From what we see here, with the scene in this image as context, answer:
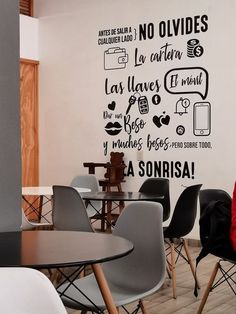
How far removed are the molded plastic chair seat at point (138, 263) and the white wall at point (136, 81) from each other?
389 centimetres

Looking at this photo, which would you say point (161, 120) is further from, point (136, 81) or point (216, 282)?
point (216, 282)

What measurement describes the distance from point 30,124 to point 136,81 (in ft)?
6.11

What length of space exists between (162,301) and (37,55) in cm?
507

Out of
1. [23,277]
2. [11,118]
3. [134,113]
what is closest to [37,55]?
[134,113]

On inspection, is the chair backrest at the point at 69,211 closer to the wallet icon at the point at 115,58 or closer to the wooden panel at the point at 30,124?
the wallet icon at the point at 115,58

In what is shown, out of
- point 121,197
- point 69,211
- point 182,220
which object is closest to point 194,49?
point 121,197

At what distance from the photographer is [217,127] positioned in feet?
23.2

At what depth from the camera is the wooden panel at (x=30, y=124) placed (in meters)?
8.69

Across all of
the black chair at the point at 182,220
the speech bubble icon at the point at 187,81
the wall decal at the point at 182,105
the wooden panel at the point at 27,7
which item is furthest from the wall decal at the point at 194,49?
the wooden panel at the point at 27,7

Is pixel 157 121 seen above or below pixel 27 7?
below

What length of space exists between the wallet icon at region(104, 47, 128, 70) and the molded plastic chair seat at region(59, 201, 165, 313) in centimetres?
486

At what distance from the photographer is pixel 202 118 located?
7.20 m

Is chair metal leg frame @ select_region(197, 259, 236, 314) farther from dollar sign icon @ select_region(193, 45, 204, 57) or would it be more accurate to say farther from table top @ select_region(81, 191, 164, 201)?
dollar sign icon @ select_region(193, 45, 204, 57)

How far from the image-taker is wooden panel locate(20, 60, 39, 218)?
869cm
